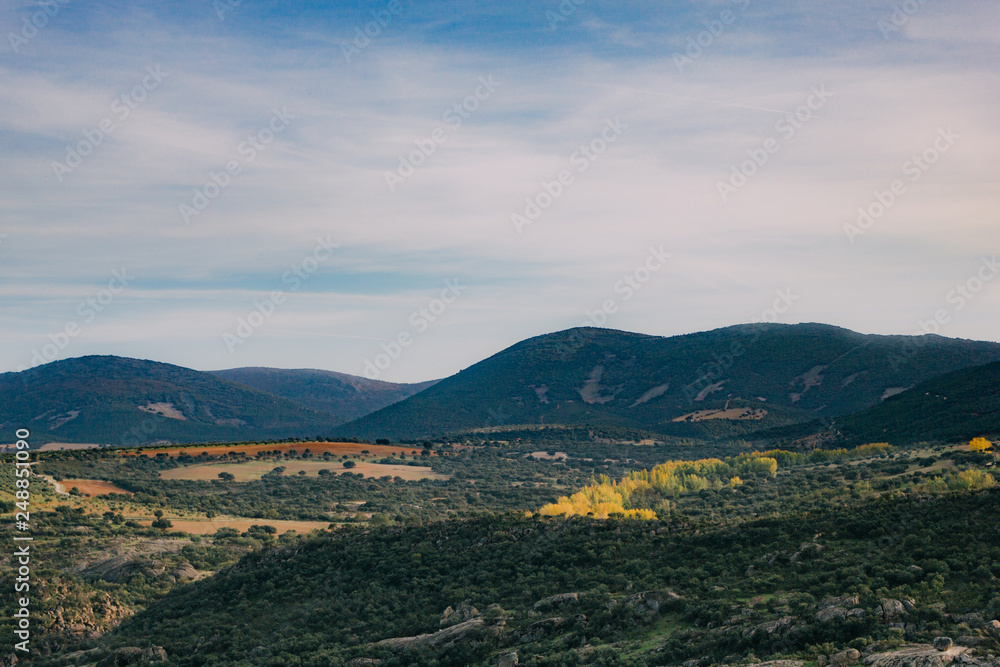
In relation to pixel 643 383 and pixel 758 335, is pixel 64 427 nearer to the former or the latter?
pixel 643 383

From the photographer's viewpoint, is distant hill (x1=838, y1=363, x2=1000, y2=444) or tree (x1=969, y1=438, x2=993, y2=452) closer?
tree (x1=969, y1=438, x2=993, y2=452)

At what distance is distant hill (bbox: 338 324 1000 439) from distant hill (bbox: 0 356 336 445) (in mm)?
29501

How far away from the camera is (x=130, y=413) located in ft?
548

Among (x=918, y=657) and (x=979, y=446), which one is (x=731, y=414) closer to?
(x=979, y=446)

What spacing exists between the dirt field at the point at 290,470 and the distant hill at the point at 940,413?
40885mm

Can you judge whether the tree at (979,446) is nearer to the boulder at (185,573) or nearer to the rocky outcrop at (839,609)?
the rocky outcrop at (839,609)

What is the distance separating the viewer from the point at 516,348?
7687 inches

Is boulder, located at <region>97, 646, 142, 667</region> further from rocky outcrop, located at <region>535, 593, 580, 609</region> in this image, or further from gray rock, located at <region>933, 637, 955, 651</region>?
gray rock, located at <region>933, 637, 955, 651</region>

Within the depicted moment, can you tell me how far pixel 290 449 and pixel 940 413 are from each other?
63219mm

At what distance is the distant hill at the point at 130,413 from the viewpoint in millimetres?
156750

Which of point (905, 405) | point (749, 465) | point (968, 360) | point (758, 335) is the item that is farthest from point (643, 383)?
point (749, 465)


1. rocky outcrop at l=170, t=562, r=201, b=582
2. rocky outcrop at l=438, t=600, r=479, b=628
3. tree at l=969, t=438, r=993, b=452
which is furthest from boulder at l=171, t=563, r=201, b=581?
tree at l=969, t=438, r=993, b=452

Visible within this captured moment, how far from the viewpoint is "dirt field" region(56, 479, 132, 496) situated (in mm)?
52372

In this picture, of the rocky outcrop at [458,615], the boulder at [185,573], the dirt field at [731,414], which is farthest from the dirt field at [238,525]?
the dirt field at [731,414]
